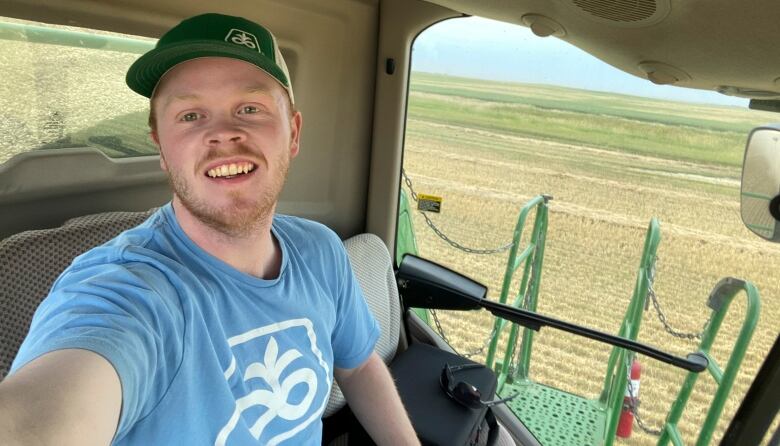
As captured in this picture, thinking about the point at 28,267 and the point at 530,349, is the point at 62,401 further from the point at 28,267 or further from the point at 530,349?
the point at 530,349

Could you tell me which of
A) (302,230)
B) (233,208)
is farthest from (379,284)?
(233,208)

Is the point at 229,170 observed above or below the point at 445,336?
above

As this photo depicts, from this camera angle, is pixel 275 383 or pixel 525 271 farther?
pixel 525 271

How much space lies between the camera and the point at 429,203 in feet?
9.36

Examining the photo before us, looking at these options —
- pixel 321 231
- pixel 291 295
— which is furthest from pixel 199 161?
pixel 321 231

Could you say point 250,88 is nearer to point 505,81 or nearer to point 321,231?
point 321,231

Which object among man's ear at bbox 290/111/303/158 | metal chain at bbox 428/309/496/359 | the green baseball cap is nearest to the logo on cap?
the green baseball cap

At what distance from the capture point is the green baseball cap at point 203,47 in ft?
4.06

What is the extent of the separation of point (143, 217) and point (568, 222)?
2.29m

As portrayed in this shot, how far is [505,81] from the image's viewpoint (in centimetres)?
241

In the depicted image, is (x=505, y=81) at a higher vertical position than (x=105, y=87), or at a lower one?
Answer: higher

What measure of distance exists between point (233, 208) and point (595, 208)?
218cm

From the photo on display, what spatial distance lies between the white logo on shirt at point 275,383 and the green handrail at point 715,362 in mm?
1778

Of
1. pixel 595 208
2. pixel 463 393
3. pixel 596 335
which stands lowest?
pixel 463 393
